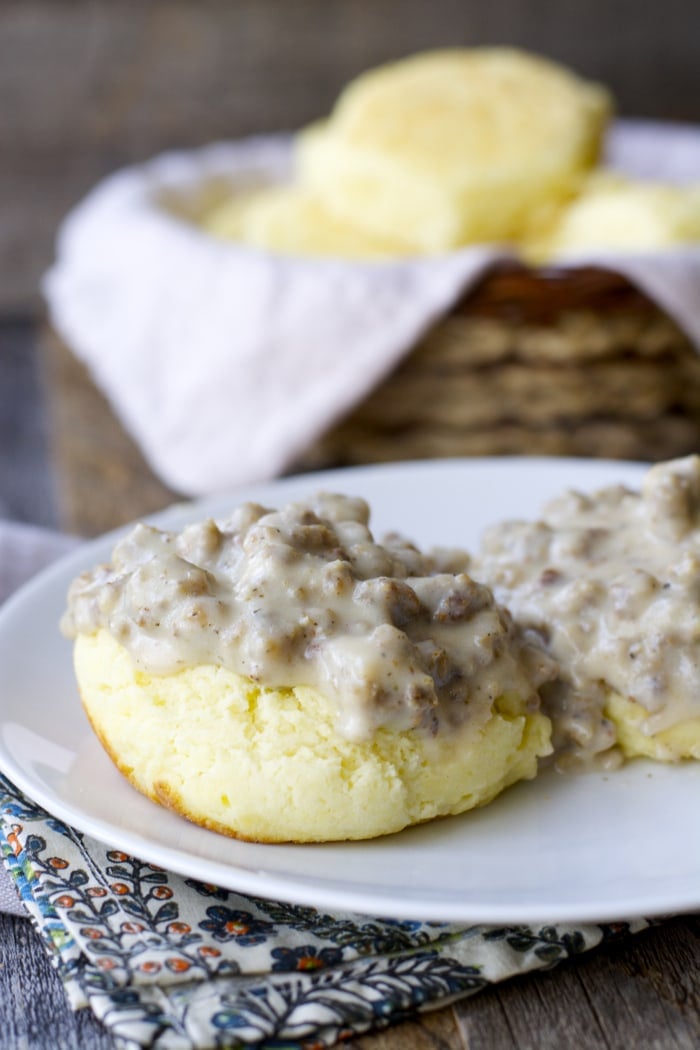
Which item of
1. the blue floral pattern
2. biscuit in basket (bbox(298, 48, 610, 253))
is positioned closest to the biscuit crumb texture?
the blue floral pattern

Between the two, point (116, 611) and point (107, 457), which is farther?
point (107, 457)

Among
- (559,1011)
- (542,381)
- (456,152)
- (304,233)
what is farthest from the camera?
(304,233)

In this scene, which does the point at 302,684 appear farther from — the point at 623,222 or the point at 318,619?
the point at 623,222

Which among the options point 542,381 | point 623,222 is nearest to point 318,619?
point 542,381

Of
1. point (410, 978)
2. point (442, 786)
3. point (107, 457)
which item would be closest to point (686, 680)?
point (442, 786)

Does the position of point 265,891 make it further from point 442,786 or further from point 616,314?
point 616,314

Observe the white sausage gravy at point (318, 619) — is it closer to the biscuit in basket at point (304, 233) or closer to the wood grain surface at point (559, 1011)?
the wood grain surface at point (559, 1011)
